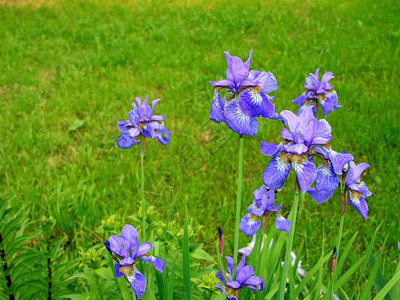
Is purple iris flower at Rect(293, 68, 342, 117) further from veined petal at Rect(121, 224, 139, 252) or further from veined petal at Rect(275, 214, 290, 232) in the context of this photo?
veined petal at Rect(121, 224, 139, 252)

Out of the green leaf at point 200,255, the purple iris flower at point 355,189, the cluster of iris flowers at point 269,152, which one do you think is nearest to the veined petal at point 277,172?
the cluster of iris flowers at point 269,152

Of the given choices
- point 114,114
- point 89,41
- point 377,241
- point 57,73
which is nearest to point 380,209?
point 377,241

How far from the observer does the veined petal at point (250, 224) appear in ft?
4.49

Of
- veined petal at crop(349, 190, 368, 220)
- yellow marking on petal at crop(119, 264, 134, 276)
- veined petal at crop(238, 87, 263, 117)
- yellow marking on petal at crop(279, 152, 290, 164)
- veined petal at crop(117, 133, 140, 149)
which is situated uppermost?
veined petal at crop(238, 87, 263, 117)

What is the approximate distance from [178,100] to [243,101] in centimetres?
300

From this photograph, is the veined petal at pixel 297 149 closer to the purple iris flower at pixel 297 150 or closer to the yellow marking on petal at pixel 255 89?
the purple iris flower at pixel 297 150

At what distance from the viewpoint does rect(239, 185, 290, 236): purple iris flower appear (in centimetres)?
136

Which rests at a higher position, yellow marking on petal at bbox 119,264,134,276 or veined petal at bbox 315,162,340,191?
veined petal at bbox 315,162,340,191

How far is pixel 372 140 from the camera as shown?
333 centimetres

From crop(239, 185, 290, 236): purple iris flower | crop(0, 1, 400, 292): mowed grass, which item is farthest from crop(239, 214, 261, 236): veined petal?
crop(0, 1, 400, 292): mowed grass

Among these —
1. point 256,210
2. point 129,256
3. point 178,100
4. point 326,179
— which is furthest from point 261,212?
point 178,100

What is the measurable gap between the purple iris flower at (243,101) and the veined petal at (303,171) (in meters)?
0.12

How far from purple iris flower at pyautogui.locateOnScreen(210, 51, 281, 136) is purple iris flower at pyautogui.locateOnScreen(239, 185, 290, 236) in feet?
1.12

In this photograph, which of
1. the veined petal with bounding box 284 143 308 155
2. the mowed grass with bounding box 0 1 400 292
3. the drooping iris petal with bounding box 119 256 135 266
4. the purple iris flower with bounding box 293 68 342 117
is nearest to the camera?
the veined petal with bounding box 284 143 308 155
